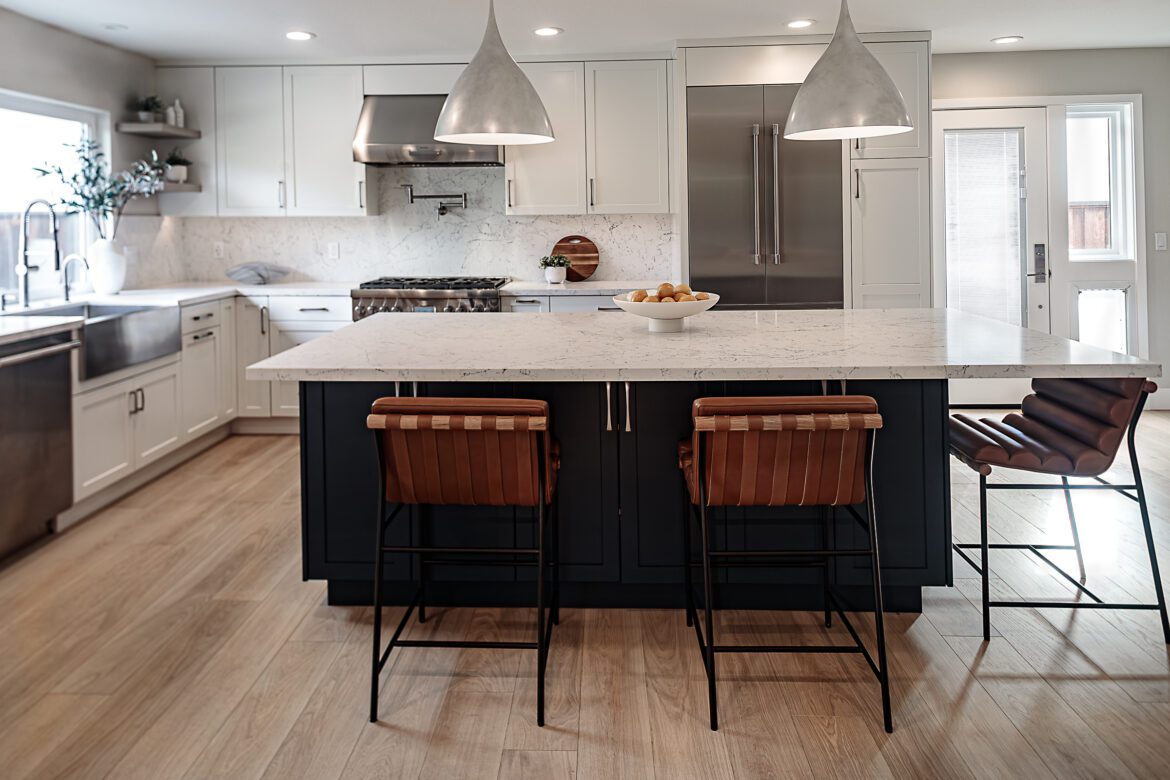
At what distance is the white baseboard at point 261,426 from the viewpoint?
5.96 m

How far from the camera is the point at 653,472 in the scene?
9.60 feet

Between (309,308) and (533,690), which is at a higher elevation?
(309,308)

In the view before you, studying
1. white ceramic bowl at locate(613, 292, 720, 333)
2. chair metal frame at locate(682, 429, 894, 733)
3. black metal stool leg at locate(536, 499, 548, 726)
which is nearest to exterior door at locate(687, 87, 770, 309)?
white ceramic bowl at locate(613, 292, 720, 333)

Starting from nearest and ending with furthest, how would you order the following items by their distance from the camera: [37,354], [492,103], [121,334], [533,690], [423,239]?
1. [533,690]
2. [492,103]
3. [37,354]
4. [121,334]
5. [423,239]

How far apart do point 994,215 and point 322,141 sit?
437 cm

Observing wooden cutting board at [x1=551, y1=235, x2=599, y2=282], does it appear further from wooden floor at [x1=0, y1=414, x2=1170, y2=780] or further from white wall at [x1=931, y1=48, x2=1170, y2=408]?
wooden floor at [x1=0, y1=414, x2=1170, y2=780]

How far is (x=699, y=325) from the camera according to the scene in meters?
3.45

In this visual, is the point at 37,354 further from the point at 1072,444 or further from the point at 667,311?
the point at 1072,444

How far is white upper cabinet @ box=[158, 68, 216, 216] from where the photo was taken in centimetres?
587

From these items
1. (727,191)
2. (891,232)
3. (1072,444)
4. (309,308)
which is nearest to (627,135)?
(727,191)

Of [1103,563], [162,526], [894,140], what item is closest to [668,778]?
[1103,563]

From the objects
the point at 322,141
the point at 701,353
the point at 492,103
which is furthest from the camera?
the point at 322,141

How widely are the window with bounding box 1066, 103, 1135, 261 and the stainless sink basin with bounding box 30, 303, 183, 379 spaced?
560 cm

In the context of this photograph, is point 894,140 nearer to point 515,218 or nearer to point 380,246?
point 515,218
